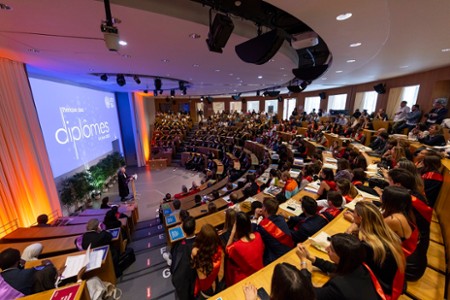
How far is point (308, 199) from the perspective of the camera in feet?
7.73

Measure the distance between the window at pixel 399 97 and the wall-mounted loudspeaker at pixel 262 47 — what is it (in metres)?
9.08

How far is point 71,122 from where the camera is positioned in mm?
6641

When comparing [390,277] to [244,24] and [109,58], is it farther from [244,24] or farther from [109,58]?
[109,58]

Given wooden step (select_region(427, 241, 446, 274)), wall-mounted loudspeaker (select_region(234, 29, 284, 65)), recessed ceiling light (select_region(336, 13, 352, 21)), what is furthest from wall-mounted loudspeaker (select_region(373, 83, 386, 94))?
wall-mounted loudspeaker (select_region(234, 29, 284, 65))

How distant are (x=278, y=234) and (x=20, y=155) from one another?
595cm

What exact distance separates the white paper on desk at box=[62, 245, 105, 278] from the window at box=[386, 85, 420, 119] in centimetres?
1190

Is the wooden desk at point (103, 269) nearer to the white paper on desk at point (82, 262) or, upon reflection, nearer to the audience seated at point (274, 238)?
the white paper on desk at point (82, 262)

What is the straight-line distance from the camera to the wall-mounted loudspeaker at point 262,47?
2.55 m

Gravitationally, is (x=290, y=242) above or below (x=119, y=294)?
above

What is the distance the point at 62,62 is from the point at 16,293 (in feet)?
15.2

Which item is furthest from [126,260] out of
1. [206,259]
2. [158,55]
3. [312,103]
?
[312,103]

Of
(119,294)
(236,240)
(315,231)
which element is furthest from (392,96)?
A: (119,294)

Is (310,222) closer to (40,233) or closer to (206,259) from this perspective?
(206,259)

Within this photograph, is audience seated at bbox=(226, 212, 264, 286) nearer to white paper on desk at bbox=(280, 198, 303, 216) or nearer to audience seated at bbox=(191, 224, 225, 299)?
audience seated at bbox=(191, 224, 225, 299)
